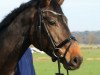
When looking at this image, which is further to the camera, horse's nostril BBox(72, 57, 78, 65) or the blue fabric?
the blue fabric

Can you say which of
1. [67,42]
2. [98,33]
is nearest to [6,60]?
[67,42]

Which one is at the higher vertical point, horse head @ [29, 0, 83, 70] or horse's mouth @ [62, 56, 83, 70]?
horse head @ [29, 0, 83, 70]

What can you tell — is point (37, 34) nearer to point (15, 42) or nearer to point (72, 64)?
point (15, 42)

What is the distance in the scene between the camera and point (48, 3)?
5.68 meters

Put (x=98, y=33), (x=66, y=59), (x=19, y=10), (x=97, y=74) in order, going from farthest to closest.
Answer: (x=98, y=33) < (x=97, y=74) < (x=19, y=10) < (x=66, y=59)

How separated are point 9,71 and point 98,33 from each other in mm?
148716

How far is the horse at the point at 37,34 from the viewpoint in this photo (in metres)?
5.54

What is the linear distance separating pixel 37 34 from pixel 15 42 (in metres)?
0.38

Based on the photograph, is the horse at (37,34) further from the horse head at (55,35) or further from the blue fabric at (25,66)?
the blue fabric at (25,66)

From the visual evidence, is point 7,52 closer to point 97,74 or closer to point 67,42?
point 67,42

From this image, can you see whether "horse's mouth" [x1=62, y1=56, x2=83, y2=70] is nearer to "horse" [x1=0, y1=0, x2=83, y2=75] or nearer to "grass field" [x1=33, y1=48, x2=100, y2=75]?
"horse" [x1=0, y1=0, x2=83, y2=75]

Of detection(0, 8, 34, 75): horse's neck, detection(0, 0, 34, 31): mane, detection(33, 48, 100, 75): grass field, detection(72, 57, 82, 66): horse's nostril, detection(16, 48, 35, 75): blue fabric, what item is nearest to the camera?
detection(72, 57, 82, 66): horse's nostril

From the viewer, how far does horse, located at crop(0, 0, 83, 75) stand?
5.54 metres

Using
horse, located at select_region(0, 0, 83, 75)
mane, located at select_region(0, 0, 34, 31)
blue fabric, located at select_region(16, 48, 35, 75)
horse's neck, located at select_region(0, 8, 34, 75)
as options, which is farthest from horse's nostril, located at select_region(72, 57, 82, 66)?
blue fabric, located at select_region(16, 48, 35, 75)
